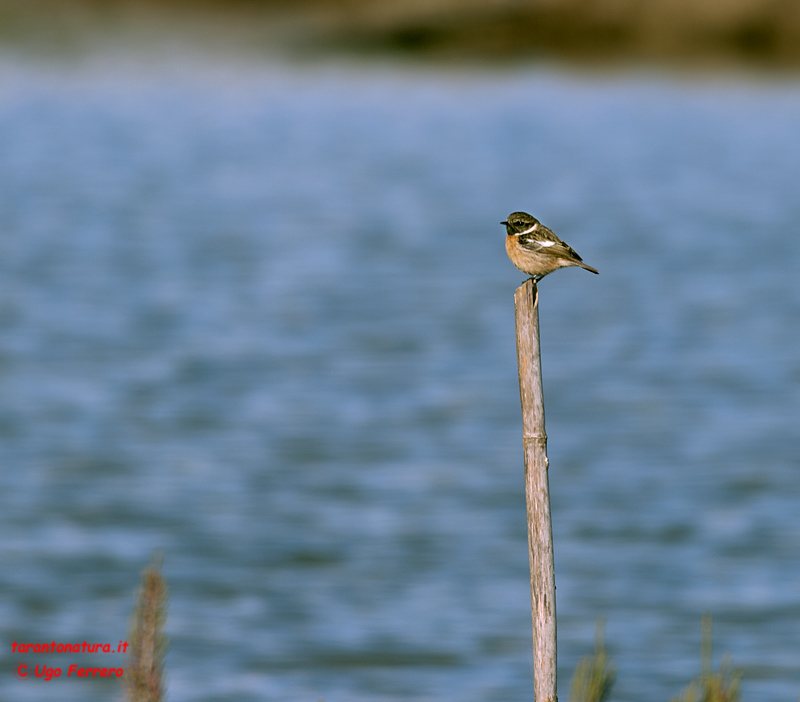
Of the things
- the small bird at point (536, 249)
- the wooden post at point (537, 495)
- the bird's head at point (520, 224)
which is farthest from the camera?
the bird's head at point (520, 224)

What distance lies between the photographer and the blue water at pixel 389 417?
1212cm

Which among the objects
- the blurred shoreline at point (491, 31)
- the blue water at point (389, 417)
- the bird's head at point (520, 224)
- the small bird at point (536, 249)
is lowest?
the small bird at point (536, 249)

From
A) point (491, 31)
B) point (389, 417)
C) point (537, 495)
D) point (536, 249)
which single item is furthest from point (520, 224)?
point (491, 31)

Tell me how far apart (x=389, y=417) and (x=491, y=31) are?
48151mm

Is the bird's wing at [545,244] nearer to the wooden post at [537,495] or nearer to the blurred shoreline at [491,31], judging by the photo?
the wooden post at [537,495]

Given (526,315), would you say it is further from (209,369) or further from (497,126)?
(497,126)

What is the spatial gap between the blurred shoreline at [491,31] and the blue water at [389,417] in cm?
1434

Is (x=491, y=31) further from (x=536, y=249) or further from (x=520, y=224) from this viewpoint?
(x=536, y=249)

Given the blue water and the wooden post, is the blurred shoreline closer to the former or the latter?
the blue water

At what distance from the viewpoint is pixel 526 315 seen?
21.4 ft

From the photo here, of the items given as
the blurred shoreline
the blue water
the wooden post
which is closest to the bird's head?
the wooden post

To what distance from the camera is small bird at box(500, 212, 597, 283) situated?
8.06 metres

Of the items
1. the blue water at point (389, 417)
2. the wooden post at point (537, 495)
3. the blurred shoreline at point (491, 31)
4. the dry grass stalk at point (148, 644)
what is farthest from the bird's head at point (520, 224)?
the blurred shoreline at point (491, 31)

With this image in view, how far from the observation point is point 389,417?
62.4 feet
